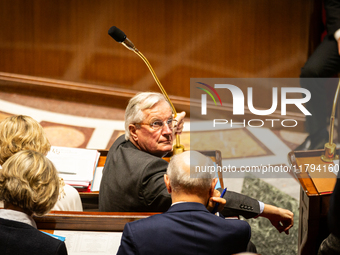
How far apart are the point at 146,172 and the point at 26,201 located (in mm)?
537

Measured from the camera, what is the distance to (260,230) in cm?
271

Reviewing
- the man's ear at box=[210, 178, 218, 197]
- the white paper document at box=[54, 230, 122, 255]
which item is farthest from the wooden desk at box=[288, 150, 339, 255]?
the white paper document at box=[54, 230, 122, 255]

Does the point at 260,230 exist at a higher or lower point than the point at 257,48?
lower

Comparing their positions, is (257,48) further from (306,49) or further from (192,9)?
(192,9)

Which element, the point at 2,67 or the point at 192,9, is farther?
the point at 2,67

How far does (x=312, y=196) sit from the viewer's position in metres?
1.84

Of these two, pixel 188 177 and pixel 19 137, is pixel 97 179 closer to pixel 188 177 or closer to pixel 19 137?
pixel 19 137

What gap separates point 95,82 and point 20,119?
117 inches

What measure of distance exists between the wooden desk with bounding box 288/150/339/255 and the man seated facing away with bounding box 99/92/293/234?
0.17m

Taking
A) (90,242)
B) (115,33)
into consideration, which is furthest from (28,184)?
(115,33)

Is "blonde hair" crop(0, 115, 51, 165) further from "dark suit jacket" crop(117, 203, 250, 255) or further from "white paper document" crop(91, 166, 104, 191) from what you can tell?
"dark suit jacket" crop(117, 203, 250, 255)

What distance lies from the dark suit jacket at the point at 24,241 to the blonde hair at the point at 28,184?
0.28ft

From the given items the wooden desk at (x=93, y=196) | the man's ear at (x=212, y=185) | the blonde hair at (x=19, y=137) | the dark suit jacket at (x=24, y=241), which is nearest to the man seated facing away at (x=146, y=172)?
the wooden desk at (x=93, y=196)

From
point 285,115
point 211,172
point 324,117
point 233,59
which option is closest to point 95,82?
point 233,59
